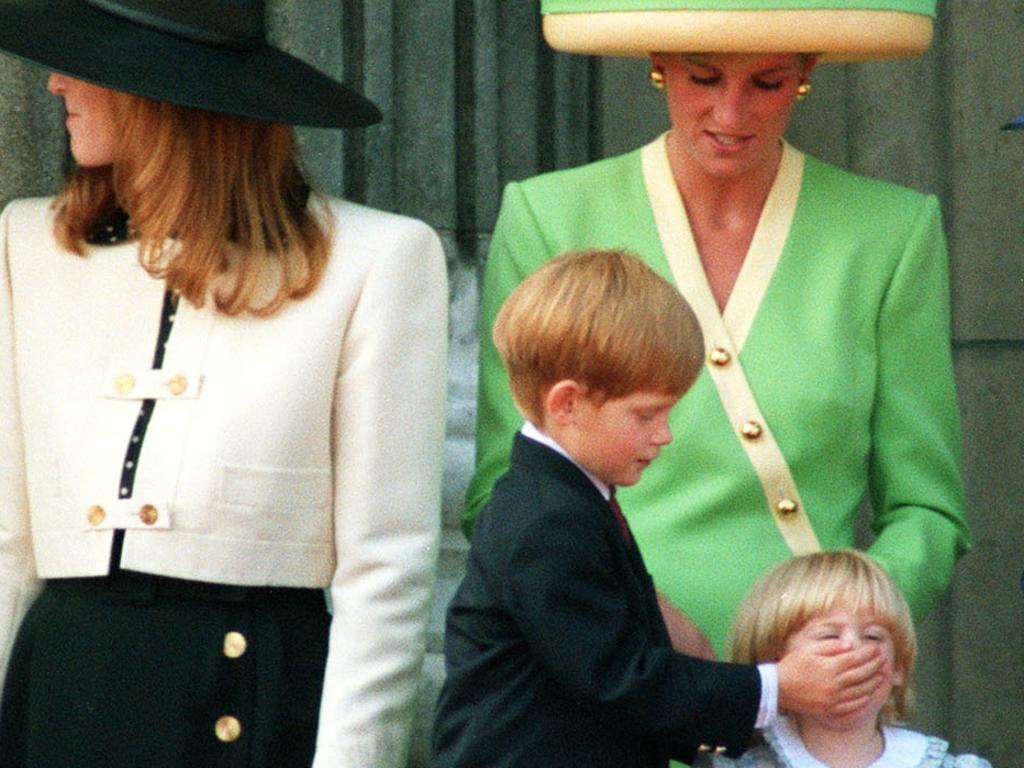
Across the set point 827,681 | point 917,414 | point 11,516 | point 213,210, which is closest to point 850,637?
point 827,681

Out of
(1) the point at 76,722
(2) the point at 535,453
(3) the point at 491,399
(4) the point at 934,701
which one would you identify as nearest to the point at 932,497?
(3) the point at 491,399

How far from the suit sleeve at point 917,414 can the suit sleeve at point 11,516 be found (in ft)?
3.91

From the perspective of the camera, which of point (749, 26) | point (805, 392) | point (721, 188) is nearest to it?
point (749, 26)

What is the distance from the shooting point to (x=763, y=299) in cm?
413

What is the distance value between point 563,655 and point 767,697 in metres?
0.30

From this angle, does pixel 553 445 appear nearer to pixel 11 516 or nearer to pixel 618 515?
pixel 618 515

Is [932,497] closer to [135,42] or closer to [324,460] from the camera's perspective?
[324,460]

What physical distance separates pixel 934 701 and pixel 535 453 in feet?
8.18

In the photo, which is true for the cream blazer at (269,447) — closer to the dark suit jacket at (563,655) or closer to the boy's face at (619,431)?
the dark suit jacket at (563,655)

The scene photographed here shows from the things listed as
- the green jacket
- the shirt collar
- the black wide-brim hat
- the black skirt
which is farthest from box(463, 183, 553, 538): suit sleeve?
the shirt collar

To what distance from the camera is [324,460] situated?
378 cm

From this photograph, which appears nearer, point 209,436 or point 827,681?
point 827,681

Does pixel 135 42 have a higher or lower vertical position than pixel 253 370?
higher

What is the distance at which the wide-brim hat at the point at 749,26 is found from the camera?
3.94 meters
